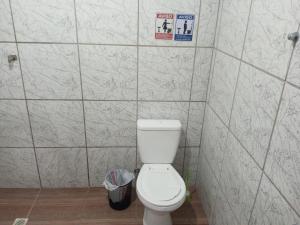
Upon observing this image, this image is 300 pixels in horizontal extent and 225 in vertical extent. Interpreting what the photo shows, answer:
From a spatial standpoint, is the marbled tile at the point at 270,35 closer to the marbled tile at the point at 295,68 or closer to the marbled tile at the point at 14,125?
the marbled tile at the point at 295,68

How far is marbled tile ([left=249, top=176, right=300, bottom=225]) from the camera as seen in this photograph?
969 millimetres

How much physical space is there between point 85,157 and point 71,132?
253 mm

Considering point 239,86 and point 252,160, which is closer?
point 252,160

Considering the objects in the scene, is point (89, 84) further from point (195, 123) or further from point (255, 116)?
point (255, 116)

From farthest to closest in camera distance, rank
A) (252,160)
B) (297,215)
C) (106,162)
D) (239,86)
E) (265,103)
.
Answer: (106,162), (239,86), (252,160), (265,103), (297,215)

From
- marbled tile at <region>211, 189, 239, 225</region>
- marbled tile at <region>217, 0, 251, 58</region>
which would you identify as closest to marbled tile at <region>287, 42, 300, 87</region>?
marbled tile at <region>217, 0, 251, 58</region>

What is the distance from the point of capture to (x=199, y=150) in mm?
2141

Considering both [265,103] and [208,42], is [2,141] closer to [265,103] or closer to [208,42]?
[208,42]

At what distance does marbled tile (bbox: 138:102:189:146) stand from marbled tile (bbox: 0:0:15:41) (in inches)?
40.1

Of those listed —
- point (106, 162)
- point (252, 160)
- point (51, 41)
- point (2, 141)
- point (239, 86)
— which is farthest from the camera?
point (106, 162)

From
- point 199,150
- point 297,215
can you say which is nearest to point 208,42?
point 199,150

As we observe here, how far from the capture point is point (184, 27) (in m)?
1.72

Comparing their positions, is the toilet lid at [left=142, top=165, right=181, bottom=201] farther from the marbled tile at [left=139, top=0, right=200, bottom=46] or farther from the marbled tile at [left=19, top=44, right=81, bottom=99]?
the marbled tile at [left=139, top=0, right=200, bottom=46]

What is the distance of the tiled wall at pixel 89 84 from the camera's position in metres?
1.66
